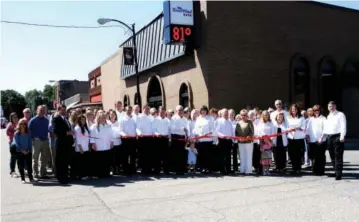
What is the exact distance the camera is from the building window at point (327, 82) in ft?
66.4

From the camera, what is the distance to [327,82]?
68.2ft

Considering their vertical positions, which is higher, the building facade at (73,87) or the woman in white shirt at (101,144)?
the building facade at (73,87)

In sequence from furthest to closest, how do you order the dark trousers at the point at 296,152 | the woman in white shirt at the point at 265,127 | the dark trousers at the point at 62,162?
the woman in white shirt at the point at 265,127, the dark trousers at the point at 296,152, the dark trousers at the point at 62,162

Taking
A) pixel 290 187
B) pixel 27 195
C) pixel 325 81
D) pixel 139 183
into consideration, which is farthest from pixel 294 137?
pixel 325 81

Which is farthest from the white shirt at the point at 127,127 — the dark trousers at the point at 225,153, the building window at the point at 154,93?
the building window at the point at 154,93

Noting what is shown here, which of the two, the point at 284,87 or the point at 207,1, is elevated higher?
the point at 207,1

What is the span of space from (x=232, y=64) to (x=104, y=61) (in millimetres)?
24061

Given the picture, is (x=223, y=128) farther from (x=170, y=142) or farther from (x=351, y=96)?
(x=351, y=96)

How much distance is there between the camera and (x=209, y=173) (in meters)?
11.1

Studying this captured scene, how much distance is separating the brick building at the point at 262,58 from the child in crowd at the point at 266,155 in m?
6.03

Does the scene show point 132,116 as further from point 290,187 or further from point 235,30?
point 235,30

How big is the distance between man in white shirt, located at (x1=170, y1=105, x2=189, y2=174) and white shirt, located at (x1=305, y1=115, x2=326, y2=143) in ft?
11.9

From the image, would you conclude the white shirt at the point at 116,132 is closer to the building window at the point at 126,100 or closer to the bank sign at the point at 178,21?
the bank sign at the point at 178,21

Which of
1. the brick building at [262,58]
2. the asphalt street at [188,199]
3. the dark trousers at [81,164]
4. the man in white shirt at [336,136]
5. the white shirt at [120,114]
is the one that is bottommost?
the asphalt street at [188,199]
